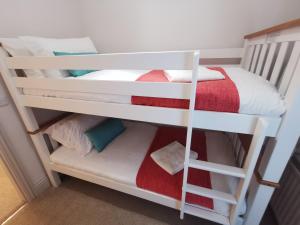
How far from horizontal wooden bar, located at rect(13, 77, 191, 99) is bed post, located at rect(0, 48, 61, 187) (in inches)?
2.7

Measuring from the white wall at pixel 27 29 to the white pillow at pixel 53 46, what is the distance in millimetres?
251

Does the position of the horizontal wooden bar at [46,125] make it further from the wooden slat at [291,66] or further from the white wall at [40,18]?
the wooden slat at [291,66]

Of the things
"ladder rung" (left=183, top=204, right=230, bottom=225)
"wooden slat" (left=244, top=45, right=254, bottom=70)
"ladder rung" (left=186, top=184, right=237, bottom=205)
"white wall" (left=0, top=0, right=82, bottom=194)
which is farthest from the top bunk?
"ladder rung" (left=183, top=204, right=230, bottom=225)

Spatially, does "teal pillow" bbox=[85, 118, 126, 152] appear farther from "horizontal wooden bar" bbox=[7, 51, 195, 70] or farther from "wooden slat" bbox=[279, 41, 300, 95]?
"wooden slat" bbox=[279, 41, 300, 95]

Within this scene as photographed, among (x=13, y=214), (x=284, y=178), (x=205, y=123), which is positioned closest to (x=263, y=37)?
(x=205, y=123)

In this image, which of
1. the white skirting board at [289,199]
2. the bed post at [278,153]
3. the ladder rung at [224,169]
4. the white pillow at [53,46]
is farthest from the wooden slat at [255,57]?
the white pillow at [53,46]

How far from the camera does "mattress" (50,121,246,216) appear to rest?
1.11 meters

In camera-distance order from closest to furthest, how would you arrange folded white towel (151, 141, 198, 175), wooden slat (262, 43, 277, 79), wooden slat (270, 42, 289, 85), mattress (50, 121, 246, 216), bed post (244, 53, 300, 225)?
bed post (244, 53, 300, 225) → wooden slat (270, 42, 289, 85) → wooden slat (262, 43, 277, 79) → mattress (50, 121, 246, 216) → folded white towel (151, 141, 198, 175)

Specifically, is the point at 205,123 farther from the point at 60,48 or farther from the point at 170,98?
the point at 60,48

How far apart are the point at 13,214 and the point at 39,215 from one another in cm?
26

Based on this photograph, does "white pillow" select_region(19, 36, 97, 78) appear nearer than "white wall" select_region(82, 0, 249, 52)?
Yes

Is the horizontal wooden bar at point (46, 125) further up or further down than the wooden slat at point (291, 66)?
further down

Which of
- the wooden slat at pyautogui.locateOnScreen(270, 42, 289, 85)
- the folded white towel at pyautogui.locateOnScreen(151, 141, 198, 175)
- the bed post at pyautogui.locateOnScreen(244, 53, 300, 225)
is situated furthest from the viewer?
the folded white towel at pyautogui.locateOnScreen(151, 141, 198, 175)

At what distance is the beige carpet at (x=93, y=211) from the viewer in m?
1.32
